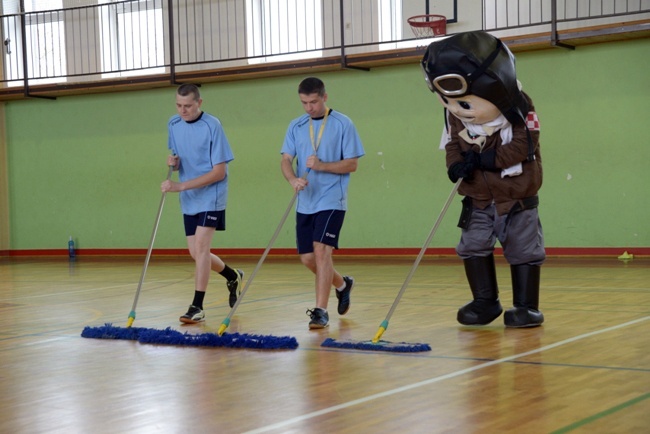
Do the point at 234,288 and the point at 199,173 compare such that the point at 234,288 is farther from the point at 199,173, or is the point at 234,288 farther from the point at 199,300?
the point at 199,173

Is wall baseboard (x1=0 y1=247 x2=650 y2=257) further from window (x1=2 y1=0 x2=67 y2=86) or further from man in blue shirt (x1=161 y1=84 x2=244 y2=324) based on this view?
man in blue shirt (x1=161 y1=84 x2=244 y2=324)

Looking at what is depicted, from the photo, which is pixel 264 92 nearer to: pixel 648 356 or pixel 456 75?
pixel 456 75

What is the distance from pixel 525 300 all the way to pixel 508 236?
42cm

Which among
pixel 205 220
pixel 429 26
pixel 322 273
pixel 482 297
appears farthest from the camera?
pixel 429 26

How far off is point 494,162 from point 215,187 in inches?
83.2

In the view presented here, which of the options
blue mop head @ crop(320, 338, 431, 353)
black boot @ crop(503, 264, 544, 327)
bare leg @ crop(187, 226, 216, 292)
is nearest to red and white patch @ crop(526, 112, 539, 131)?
black boot @ crop(503, 264, 544, 327)

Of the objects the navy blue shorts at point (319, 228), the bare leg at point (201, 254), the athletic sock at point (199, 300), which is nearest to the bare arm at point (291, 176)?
the navy blue shorts at point (319, 228)

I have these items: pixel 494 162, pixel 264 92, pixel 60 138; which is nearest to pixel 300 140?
pixel 494 162

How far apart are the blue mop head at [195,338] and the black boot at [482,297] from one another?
4.16ft

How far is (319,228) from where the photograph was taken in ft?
21.5

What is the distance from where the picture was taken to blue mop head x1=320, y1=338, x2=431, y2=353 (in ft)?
17.2

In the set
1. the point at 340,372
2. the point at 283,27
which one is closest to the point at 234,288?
the point at 340,372

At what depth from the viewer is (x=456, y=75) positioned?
18.5 feet

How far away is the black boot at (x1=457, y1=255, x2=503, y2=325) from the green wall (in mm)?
6981
